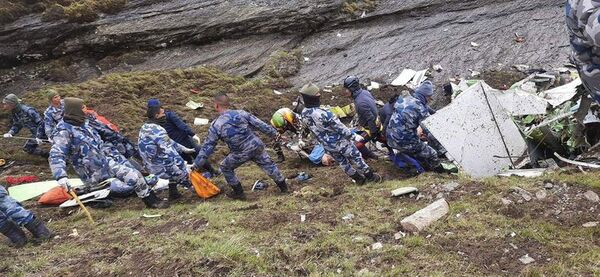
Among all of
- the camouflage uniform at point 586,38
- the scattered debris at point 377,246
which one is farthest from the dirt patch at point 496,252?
the camouflage uniform at point 586,38

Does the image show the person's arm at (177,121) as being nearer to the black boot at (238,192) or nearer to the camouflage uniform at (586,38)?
the black boot at (238,192)

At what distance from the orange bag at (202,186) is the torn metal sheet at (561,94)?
6009 millimetres

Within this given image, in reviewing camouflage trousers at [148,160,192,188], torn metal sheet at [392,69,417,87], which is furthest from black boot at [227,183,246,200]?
torn metal sheet at [392,69,417,87]

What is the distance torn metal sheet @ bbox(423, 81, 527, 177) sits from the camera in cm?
771

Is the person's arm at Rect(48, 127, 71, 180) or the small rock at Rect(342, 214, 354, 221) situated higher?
the person's arm at Rect(48, 127, 71, 180)

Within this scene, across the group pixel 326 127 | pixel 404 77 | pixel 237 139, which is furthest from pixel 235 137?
pixel 404 77

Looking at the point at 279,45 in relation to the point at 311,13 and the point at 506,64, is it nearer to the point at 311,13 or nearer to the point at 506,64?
the point at 311,13

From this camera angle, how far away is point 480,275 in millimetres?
4125

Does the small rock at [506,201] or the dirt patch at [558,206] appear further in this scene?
the small rock at [506,201]

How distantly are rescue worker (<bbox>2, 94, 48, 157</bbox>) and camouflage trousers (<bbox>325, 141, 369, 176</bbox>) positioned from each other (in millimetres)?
6820

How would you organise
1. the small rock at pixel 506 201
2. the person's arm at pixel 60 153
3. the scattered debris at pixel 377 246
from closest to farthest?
1. the scattered debris at pixel 377 246
2. the small rock at pixel 506 201
3. the person's arm at pixel 60 153

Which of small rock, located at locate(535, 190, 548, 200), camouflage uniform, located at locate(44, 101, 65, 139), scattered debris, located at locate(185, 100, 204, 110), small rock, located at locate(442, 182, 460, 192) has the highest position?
camouflage uniform, located at locate(44, 101, 65, 139)

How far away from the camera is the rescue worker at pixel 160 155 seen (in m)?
7.63

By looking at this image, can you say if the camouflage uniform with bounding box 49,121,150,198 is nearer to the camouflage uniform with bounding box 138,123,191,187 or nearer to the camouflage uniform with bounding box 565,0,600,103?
the camouflage uniform with bounding box 138,123,191,187
